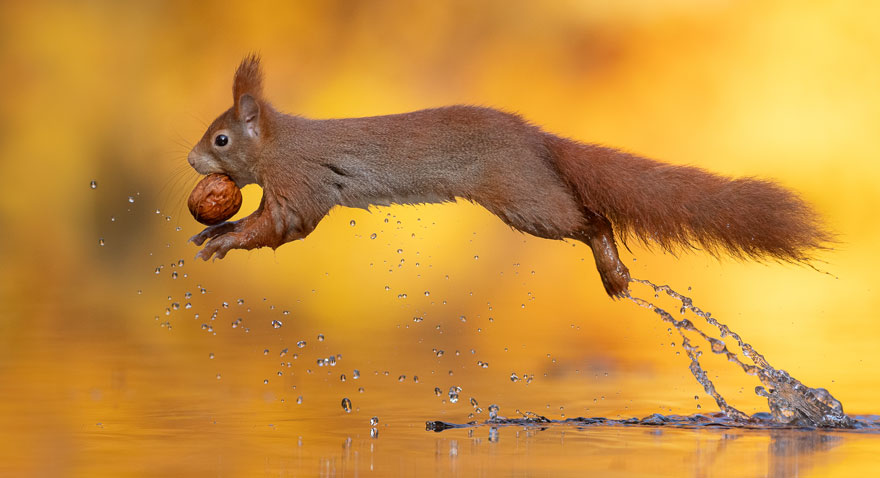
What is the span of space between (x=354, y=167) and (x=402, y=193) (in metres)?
0.25

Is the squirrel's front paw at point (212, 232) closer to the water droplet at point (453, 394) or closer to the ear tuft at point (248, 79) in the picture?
the ear tuft at point (248, 79)

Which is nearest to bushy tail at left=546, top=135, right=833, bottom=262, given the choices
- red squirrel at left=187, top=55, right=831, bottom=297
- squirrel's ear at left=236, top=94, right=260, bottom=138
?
red squirrel at left=187, top=55, right=831, bottom=297

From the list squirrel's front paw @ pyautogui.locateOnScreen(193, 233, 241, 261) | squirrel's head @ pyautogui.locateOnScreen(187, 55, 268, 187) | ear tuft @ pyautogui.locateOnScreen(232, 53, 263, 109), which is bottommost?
squirrel's front paw @ pyautogui.locateOnScreen(193, 233, 241, 261)

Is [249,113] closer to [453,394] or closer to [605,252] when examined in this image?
[453,394]

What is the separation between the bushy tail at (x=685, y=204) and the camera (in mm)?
5203

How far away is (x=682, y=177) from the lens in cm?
536

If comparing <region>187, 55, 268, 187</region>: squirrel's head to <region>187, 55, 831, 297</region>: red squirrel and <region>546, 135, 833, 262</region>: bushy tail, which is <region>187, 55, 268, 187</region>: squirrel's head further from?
<region>546, 135, 833, 262</region>: bushy tail

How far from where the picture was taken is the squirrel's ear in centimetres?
545

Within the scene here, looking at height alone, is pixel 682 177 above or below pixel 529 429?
above

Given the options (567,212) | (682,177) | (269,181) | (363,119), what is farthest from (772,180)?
(269,181)

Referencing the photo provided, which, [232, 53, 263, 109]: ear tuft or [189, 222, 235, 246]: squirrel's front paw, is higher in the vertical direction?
[232, 53, 263, 109]: ear tuft

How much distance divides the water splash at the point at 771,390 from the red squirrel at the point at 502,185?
0.32 meters

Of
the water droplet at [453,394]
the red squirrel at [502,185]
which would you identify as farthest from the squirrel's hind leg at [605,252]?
the water droplet at [453,394]

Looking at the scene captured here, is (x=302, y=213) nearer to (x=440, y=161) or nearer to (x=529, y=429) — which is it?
(x=440, y=161)
